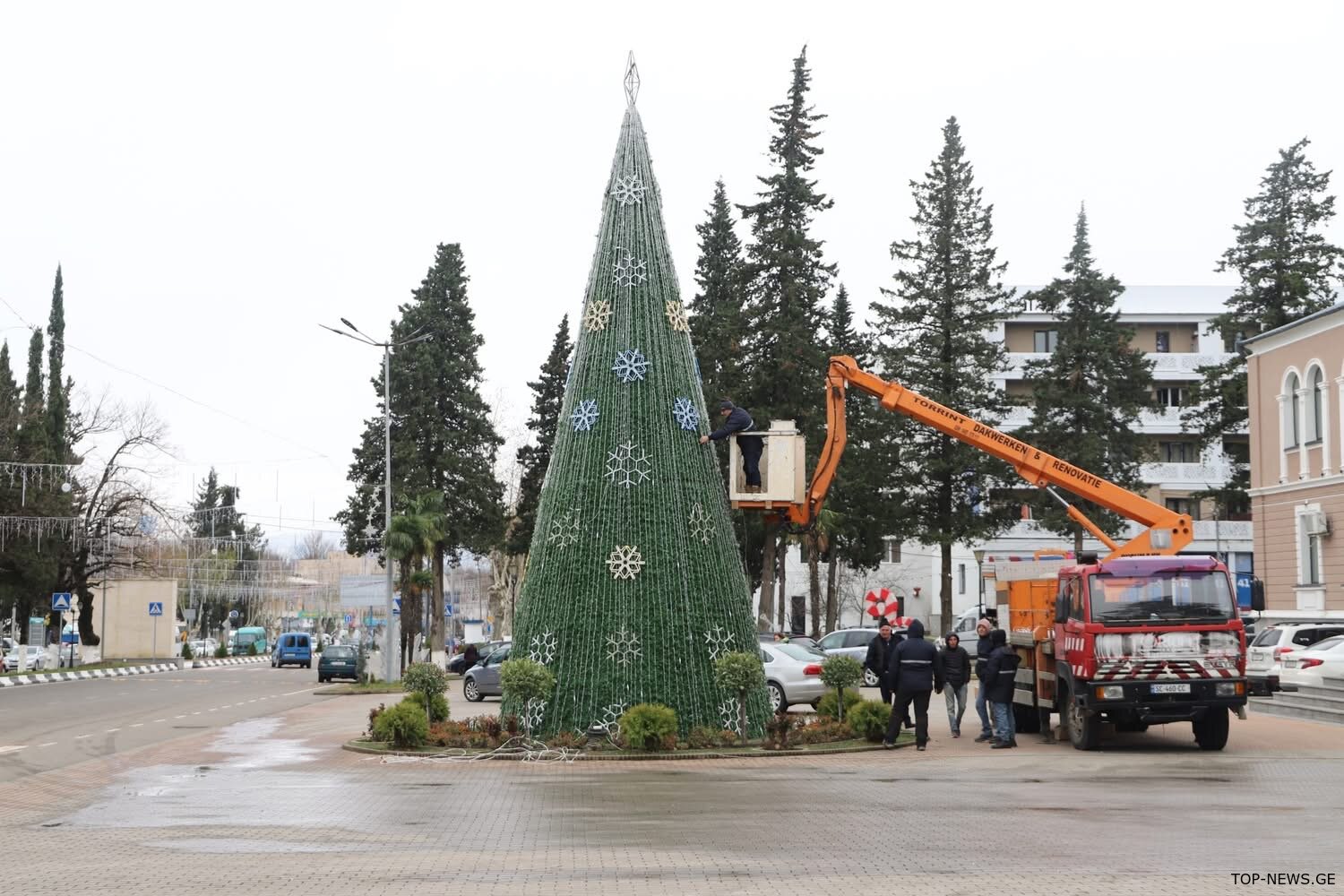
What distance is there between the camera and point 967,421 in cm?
2450

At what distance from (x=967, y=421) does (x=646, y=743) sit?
8906 millimetres

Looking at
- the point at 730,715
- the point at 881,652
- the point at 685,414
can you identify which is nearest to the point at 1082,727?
the point at 881,652

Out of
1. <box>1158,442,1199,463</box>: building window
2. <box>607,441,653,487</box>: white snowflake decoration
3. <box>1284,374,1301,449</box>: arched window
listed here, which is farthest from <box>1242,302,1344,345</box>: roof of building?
<box>1158,442,1199,463</box>: building window

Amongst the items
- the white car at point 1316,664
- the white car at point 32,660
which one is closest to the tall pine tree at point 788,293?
the white car at point 1316,664

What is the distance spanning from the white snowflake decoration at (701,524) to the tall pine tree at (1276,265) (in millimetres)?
37648

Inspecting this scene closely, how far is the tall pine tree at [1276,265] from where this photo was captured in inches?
2021

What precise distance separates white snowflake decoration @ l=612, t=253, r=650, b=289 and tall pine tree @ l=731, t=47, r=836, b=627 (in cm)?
2669

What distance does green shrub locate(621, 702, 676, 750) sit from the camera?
18.4 meters

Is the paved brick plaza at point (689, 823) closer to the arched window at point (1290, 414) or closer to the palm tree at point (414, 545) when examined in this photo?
the arched window at point (1290, 414)

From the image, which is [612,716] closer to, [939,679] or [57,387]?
[939,679]

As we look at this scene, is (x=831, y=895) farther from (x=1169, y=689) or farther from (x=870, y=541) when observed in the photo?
(x=870, y=541)

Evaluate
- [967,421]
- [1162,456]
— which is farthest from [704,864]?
[1162,456]

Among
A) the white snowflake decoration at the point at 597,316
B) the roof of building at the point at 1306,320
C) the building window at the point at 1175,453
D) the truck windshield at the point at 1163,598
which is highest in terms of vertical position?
the roof of building at the point at 1306,320

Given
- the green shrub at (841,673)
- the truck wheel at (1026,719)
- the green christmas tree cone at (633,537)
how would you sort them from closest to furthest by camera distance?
the green christmas tree cone at (633,537) < the green shrub at (841,673) < the truck wheel at (1026,719)
